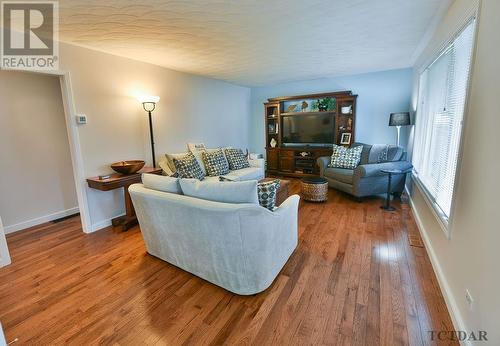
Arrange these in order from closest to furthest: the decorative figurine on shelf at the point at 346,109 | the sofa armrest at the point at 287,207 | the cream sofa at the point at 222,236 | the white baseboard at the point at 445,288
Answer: the white baseboard at the point at 445,288
the cream sofa at the point at 222,236
the sofa armrest at the point at 287,207
the decorative figurine on shelf at the point at 346,109

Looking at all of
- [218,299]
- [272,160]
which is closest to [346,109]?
[272,160]

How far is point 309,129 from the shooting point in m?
5.57

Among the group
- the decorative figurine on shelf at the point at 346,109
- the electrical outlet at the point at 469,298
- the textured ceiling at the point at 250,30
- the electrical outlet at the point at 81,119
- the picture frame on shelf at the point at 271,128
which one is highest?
the textured ceiling at the point at 250,30

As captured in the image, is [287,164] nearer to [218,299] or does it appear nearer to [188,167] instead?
[188,167]

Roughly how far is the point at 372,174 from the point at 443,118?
58.6 inches

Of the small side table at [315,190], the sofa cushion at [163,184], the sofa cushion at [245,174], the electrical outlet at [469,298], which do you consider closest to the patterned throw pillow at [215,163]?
the sofa cushion at [245,174]

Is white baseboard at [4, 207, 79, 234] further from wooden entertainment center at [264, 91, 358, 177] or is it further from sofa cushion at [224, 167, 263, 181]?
wooden entertainment center at [264, 91, 358, 177]

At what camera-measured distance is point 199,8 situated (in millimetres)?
2082

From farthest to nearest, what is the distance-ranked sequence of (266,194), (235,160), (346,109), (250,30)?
(346,109) < (235,160) < (250,30) < (266,194)

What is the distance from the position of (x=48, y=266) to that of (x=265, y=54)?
368 cm

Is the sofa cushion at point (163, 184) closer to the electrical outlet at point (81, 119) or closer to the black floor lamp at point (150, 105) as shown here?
the electrical outlet at point (81, 119)

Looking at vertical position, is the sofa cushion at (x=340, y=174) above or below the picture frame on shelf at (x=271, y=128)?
below

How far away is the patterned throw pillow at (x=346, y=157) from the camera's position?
4.43 meters

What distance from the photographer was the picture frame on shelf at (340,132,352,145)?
5.16 meters
